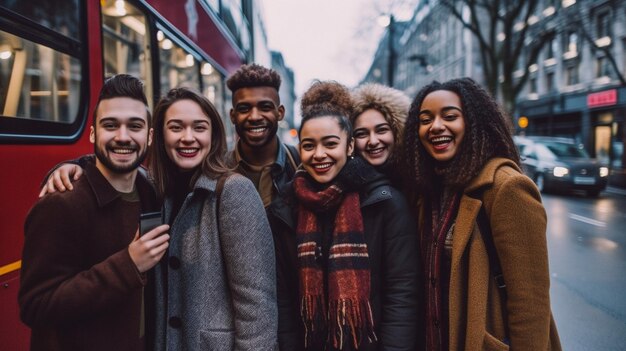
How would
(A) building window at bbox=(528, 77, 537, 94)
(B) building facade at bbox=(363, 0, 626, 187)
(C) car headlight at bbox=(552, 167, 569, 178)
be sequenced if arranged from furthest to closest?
(A) building window at bbox=(528, 77, 537, 94)
(B) building facade at bbox=(363, 0, 626, 187)
(C) car headlight at bbox=(552, 167, 569, 178)

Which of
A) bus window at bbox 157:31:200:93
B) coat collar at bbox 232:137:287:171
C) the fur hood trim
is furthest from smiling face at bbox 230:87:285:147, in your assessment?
bus window at bbox 157:31:200:93

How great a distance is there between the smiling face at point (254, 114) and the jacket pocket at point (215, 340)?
150 cm

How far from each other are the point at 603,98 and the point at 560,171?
443 inches

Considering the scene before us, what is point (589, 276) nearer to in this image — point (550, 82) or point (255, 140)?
point (255, 140)

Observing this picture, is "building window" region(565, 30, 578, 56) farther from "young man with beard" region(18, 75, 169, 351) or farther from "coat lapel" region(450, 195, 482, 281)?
"young man with beard" region(18, 75, 169, 351)

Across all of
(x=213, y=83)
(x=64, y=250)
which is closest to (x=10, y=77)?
(x=64, y=250)

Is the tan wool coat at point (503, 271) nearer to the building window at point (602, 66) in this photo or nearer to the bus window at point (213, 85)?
the bus window at point (213, 85)

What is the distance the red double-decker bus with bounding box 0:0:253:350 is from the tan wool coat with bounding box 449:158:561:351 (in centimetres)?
197

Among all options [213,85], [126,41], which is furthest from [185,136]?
[213,85]

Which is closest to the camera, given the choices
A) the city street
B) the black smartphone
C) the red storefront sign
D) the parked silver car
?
the black smartphone

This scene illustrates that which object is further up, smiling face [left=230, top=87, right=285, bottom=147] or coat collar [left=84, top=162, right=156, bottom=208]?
smiling face [left=230, top=87, right=285, bottom=147]

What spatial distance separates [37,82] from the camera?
224cm

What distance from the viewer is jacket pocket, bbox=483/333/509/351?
1733 mm

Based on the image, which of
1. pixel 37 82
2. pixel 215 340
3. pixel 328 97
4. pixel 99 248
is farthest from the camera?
pixel 328 97
